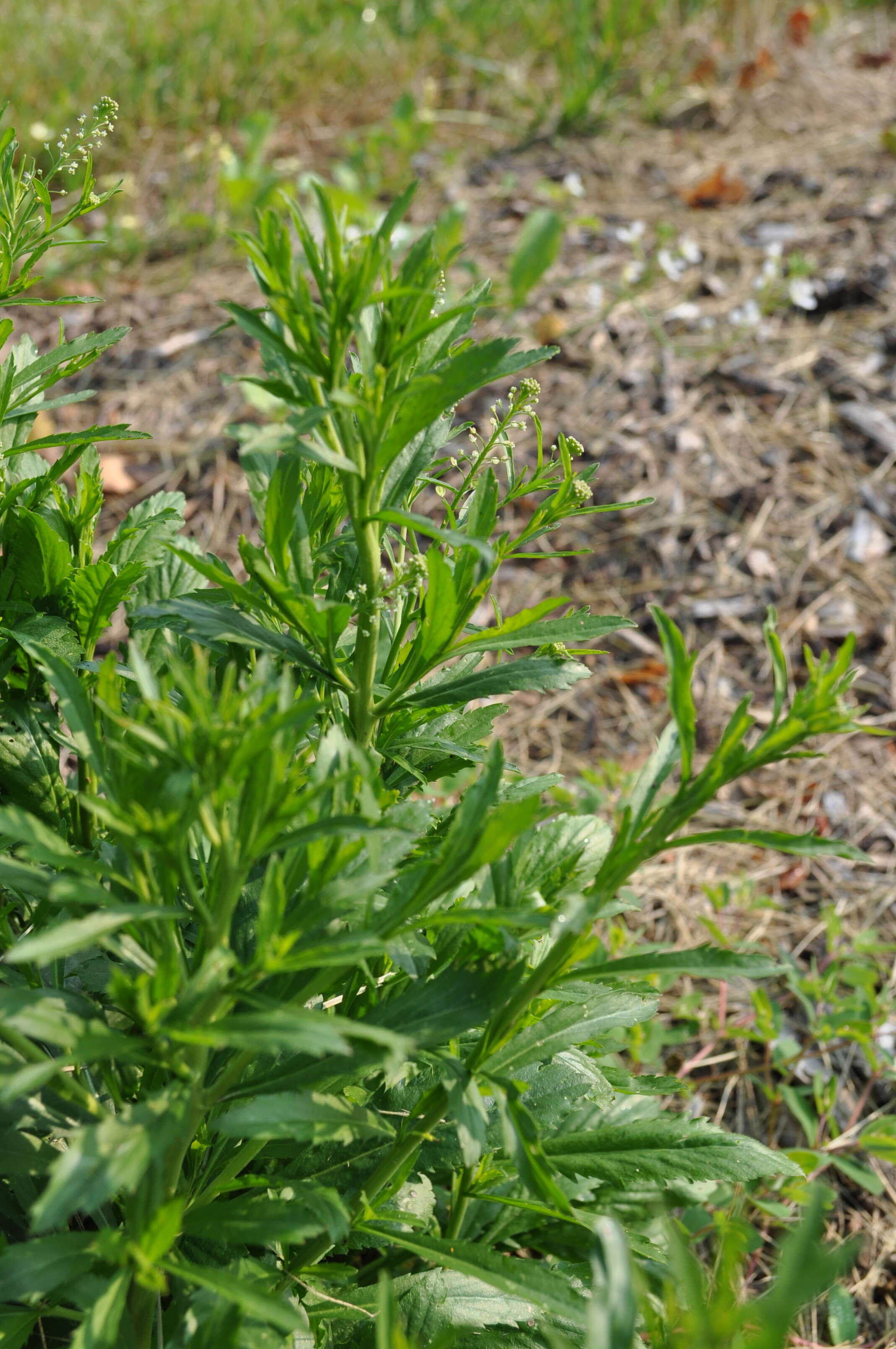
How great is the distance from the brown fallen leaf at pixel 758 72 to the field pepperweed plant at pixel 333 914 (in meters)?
4.87

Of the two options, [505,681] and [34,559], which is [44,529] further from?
[505,681]

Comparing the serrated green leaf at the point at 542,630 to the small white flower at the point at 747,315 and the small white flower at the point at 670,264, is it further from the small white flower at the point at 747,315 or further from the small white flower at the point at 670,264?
the small white flower at the point at 670,264

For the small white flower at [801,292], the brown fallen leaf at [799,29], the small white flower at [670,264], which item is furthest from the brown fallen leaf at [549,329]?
the brown fallen leaf at [799,29]

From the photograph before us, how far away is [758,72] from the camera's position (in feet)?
17.0

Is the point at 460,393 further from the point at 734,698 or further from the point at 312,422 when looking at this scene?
the point at 734,698

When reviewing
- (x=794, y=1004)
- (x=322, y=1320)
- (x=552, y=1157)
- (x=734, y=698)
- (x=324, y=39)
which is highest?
(x=324, y=39)

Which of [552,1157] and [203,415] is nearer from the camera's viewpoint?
[552,1157]

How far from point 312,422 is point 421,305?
0.18m

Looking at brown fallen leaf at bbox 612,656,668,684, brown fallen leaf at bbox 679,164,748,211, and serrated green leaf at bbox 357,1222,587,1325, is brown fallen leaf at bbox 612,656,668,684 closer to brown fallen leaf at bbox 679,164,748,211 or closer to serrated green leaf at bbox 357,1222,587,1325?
serrated green leaf at bbox 357,1222,587,1325

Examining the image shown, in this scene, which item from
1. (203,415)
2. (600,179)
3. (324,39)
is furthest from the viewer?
(324,39)

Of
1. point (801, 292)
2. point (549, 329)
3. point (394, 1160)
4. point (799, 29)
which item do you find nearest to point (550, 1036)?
point (394, 1160)

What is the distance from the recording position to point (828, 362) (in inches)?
143

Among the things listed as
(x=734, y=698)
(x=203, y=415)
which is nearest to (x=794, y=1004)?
(x=734, y=698)

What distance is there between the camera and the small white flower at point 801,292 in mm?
3590
